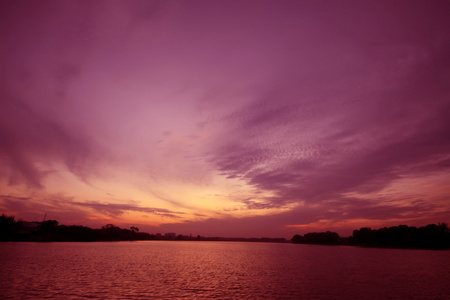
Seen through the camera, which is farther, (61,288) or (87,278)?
(87,278)

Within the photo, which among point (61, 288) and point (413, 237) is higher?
point (413, 237)

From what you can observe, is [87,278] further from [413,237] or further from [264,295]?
[413,237]

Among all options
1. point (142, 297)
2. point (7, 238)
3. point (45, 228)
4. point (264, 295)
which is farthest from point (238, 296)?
point (45, 228)

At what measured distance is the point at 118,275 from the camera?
50.9 m

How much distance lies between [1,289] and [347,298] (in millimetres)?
47658

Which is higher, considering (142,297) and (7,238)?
(7,238)

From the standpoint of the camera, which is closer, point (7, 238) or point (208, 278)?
point (208, 278)

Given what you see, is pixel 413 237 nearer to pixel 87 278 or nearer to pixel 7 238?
pixel 87 278

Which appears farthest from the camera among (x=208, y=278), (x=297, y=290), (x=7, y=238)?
(x=7, y=238)

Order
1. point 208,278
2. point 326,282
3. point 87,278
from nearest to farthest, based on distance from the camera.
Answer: point 87,278
point 326,282
point 208,278

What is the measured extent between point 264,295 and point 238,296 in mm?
4055

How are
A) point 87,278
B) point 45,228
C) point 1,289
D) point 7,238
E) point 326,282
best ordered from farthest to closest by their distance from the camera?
point 45,228 → point 7,238 → point 326,282 → point 87,278 → point 1,289

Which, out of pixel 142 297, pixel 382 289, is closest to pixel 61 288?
pixel 142 297

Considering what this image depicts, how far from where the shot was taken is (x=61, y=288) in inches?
1468
